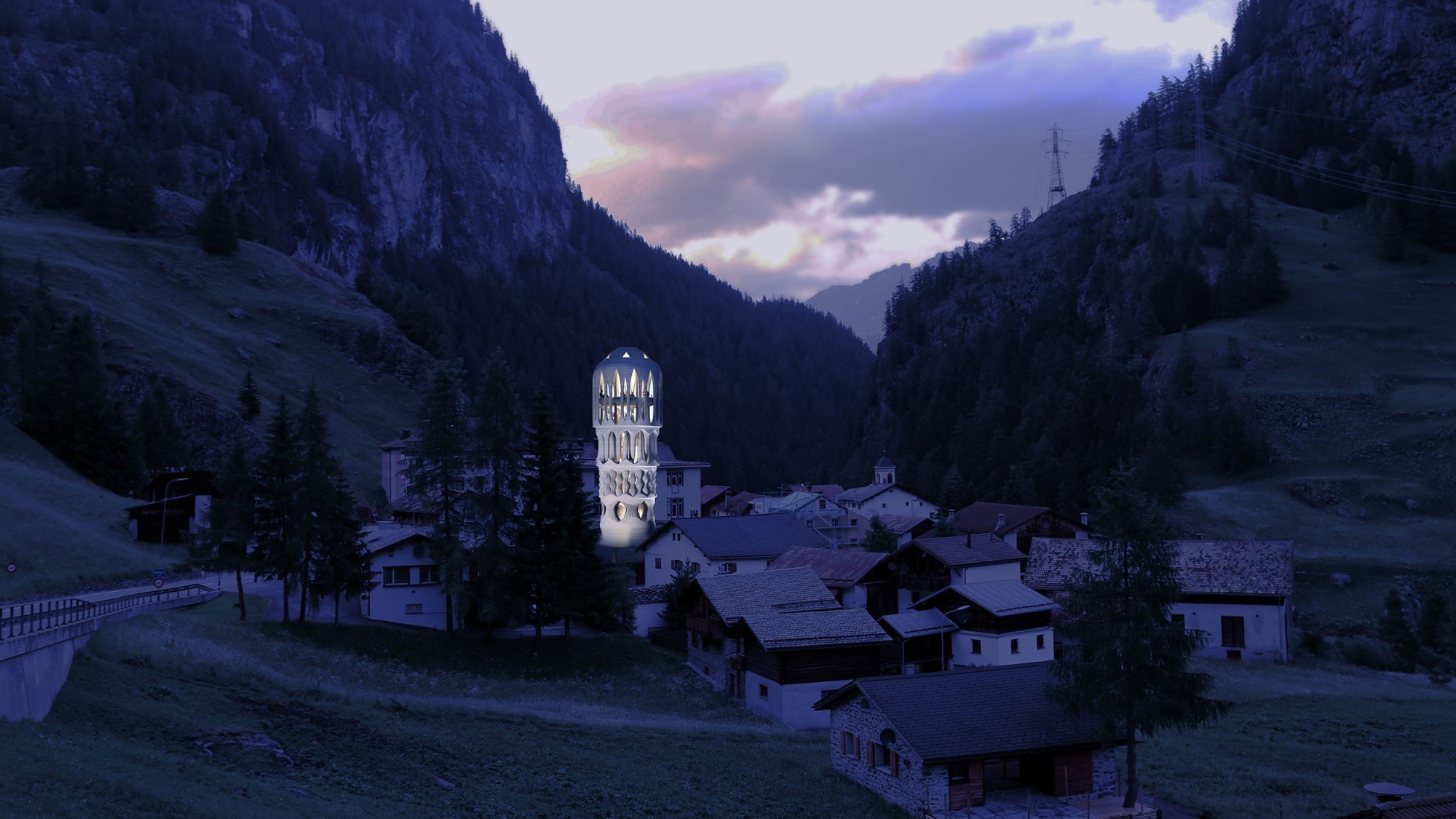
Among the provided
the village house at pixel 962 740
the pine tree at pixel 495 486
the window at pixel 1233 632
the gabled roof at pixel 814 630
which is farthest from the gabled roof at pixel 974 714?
the window at pixel 1233 632

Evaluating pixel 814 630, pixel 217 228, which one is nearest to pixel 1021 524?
pixel 814 630

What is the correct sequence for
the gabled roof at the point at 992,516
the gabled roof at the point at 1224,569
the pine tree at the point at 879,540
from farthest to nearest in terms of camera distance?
the gabled roof at the point at 992,516 < the pine tree at the point at 879,540 < the gabled roof at the point at 1224,569

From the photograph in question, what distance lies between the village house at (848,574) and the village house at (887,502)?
4237 centimetres

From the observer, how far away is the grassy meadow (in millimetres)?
20594

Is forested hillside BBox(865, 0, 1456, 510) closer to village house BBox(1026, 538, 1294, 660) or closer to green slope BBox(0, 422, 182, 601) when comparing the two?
village house BBox(1026, 538, 1294, 660)

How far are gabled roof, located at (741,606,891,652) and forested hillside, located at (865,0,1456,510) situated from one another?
57.2 meters

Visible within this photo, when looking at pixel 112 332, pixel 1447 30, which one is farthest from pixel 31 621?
pixel 1447 30

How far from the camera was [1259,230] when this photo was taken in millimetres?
141125

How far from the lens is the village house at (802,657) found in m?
44.7

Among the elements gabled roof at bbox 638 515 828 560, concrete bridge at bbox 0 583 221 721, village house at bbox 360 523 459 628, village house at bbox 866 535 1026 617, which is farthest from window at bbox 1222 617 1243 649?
concrete bridge at bbox 0 583 221 721

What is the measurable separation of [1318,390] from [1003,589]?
74.2m

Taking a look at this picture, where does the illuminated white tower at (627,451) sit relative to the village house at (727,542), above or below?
above

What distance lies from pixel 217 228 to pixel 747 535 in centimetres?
9065

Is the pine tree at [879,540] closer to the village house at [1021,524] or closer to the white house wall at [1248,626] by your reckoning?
the village house at [1021,524]
